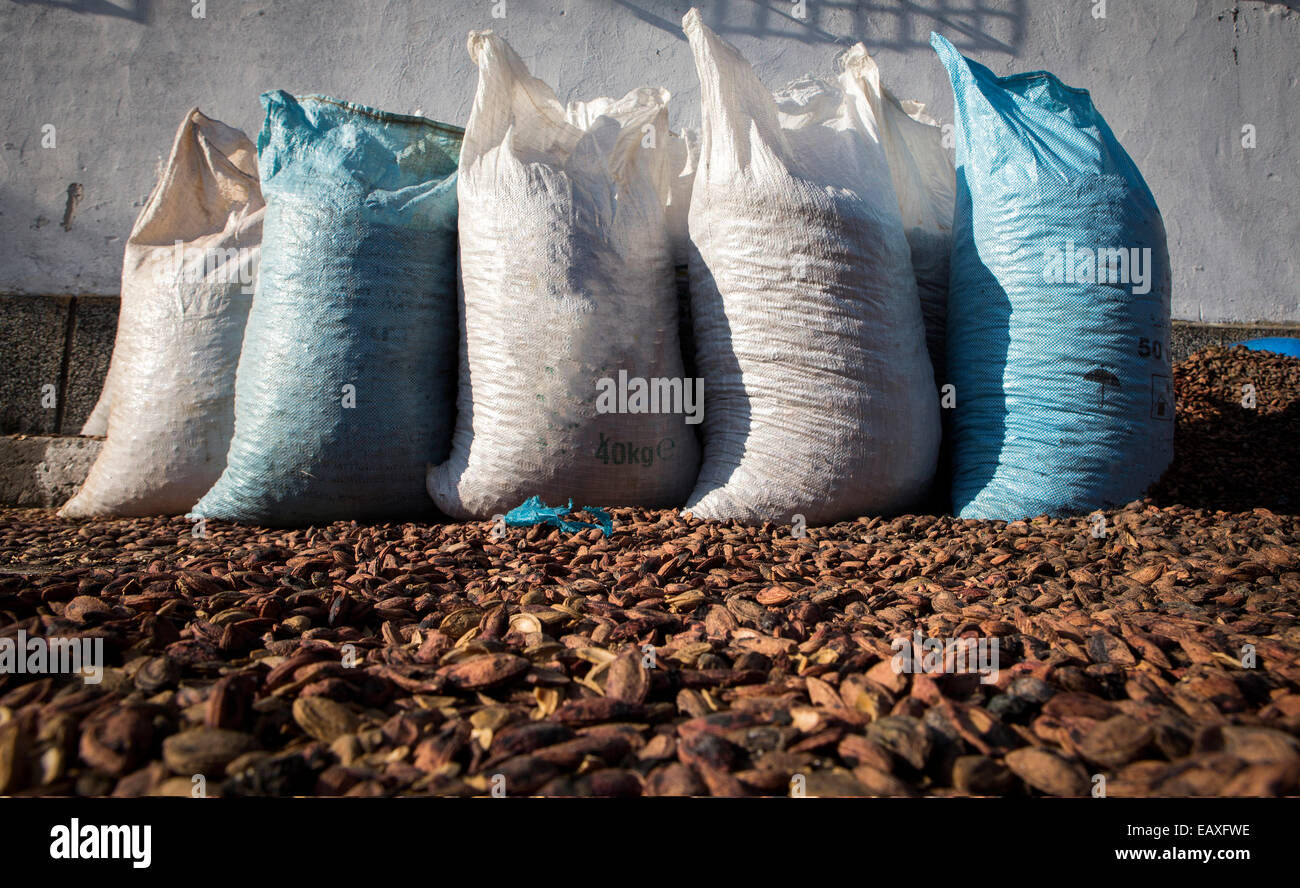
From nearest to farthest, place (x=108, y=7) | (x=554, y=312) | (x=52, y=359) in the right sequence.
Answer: (x=554, y=312) < (x=52, y=359) < (x=108, y=7)

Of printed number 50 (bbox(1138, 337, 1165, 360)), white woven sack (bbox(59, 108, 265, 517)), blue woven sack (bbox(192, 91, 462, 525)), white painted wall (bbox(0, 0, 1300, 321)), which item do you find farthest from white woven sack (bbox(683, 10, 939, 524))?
white painted wall (bbox(0, 0, 1300, 321))

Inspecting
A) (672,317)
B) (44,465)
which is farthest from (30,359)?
(672,317)

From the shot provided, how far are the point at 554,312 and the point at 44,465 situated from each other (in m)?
2.59

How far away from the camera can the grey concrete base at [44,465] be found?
2.85m

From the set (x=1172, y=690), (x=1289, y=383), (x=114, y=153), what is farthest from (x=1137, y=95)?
(x=114, y=153)

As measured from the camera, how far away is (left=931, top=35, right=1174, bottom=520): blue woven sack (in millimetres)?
1650

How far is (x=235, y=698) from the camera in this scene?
2.33 ft

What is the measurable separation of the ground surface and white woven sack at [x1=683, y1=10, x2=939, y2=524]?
0.66 feet

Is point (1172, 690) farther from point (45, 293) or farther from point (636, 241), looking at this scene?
point (45, 293)

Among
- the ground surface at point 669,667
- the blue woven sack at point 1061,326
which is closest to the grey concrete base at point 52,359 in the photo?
the ground surface at point 669,667

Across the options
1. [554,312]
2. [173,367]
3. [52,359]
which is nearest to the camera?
[554,312]

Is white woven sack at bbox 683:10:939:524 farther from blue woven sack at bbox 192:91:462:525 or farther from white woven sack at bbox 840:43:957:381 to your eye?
blue woven sack at bbox 192:91:462:525

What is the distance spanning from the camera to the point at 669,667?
86cm

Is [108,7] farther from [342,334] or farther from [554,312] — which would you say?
[554,312]
